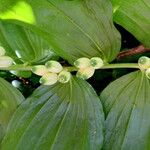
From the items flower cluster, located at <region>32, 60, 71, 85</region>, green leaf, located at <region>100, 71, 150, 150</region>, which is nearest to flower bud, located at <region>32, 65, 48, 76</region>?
flower cluster, located at <region>32, 60, 71, 85</region>

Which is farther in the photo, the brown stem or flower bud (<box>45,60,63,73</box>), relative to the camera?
the brown stem

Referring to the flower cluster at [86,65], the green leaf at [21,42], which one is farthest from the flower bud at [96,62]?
the green leaf at [21,42]

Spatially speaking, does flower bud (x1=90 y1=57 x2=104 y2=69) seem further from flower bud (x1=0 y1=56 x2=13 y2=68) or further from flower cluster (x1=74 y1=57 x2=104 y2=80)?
flower bud (x1=0 y1=56 x2=13 y2=68)

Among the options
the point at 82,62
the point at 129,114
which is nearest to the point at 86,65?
the point at 82,62

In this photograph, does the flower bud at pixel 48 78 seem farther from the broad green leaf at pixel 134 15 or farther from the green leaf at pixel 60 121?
the broad green leaf at pixel 134 15

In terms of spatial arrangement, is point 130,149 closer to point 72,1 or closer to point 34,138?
point 34,138
